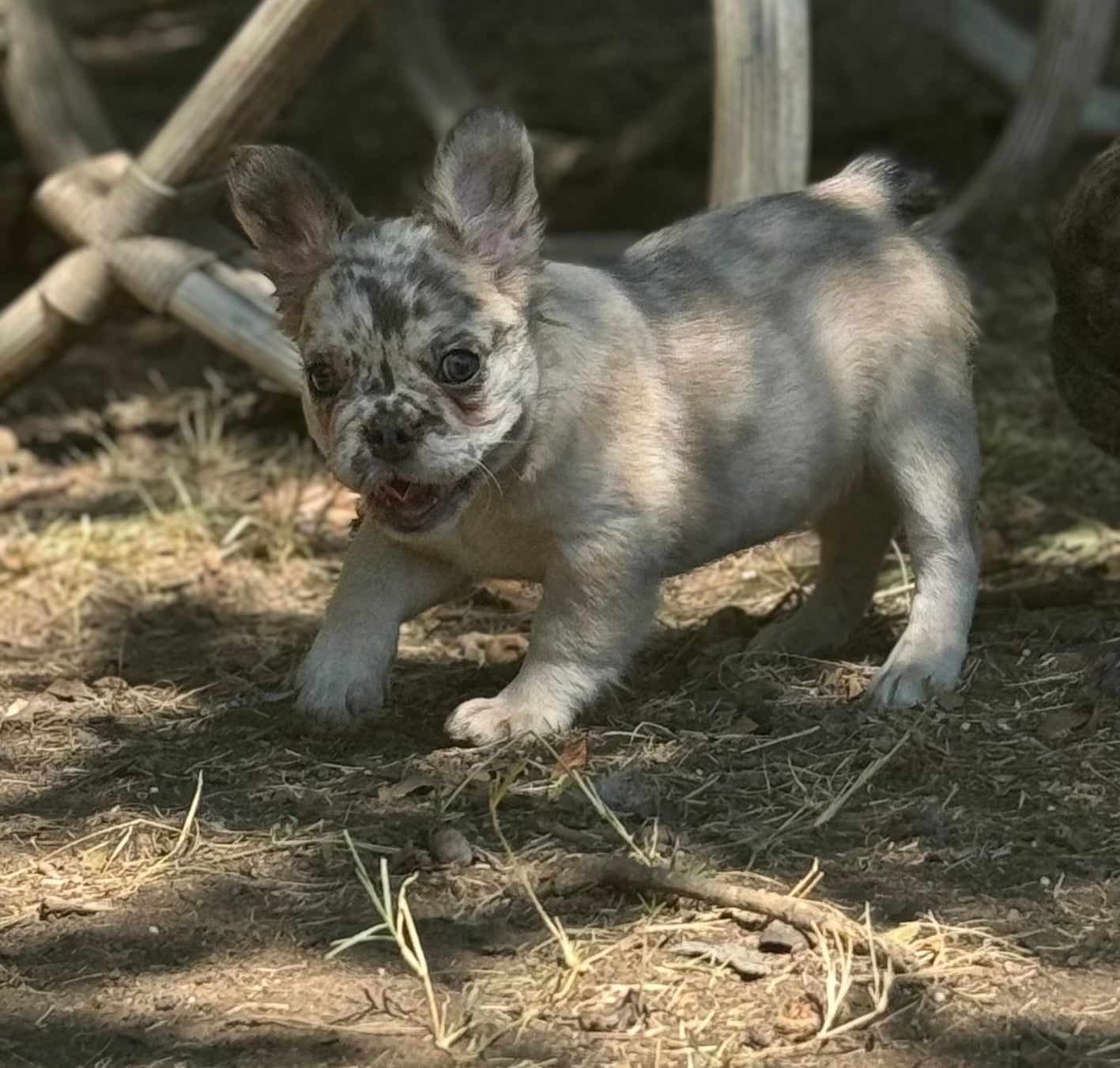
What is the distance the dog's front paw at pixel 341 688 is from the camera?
16.9 feet

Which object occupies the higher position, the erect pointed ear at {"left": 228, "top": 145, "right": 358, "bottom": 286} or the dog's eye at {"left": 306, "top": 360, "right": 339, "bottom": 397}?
the erect pointed ear at {"left": 228, "top": 145, "right": 358, "bottom": 286}

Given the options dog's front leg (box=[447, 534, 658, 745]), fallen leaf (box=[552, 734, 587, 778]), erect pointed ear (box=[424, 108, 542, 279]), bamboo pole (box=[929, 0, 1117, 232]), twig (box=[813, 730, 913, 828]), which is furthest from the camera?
bamboo pole (box=[929, 0, 1117, 232])

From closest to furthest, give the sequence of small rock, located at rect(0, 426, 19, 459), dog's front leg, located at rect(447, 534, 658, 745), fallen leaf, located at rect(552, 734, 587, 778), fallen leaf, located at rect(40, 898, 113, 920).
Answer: fallen leaf, located at rect(40, 898, 113, 920) < fallen leaf, located at rect(552, 734, 587, 778) < dog's front leg, located at rect(447, 534, 658, 745) < small rock, located at rect(0, 426, 19, 459)

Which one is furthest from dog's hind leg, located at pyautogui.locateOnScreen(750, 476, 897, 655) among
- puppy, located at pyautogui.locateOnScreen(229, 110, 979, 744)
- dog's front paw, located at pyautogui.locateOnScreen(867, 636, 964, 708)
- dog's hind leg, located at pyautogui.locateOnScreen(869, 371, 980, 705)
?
dog's front paw, located at pyautogui.locateOnScreen(867, 636, 964, 708)

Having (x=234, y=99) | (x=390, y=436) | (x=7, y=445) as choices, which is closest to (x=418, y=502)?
(x=390, y=436)

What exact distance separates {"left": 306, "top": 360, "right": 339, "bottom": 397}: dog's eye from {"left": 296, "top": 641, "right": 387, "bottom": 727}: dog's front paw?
0.82m

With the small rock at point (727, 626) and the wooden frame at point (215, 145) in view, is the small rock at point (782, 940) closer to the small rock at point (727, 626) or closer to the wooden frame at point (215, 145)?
the small rock at point (727, 626)

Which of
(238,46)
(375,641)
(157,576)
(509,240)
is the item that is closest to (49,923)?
(375,641)

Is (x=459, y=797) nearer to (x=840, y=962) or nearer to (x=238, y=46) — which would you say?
(x=840, y=962)

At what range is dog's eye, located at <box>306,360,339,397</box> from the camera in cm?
466

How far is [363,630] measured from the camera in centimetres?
520

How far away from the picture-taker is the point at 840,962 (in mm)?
3822

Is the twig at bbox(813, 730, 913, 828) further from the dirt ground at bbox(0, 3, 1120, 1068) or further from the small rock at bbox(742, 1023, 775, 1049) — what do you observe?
the small rock at bbox(742, 1023, 775, 1049)

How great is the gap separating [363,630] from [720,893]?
153cm
